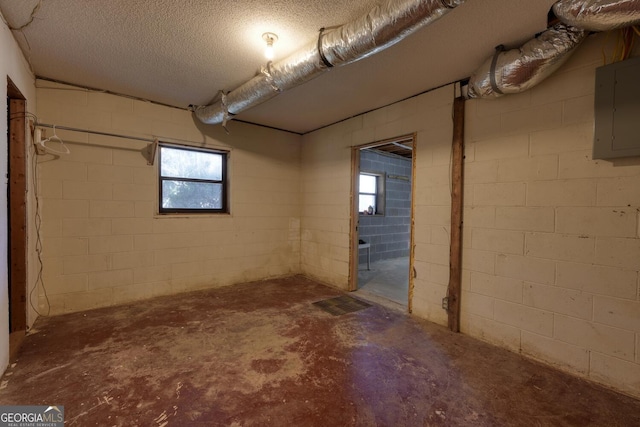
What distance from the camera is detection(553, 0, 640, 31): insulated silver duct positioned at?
148 centimetres

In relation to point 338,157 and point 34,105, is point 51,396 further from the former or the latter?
point 338,157

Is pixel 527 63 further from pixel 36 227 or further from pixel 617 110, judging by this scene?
pixel 36 227

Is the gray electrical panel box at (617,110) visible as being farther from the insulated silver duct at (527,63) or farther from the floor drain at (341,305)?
the floor drain at (341,305)

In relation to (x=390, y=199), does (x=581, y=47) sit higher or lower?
higher

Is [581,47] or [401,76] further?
[401,76]

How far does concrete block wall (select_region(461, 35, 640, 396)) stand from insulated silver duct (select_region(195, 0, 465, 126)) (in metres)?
1.28

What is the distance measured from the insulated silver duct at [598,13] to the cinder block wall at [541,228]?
1.42 ft

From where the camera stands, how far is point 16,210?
2355 millimetres

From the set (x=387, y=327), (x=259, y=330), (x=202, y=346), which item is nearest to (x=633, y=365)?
(x=387, y=327)

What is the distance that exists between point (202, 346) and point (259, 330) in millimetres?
505

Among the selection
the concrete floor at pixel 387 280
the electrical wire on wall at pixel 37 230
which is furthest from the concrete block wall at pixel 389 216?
the electrical wire on wall at pixel 37 230

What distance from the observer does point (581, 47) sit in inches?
77.6

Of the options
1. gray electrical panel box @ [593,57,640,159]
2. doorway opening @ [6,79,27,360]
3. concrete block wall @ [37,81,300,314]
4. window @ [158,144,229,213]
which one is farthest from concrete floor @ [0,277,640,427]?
gray electrical panel box @ [593,57,640,159]

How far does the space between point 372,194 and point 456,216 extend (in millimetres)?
3455
